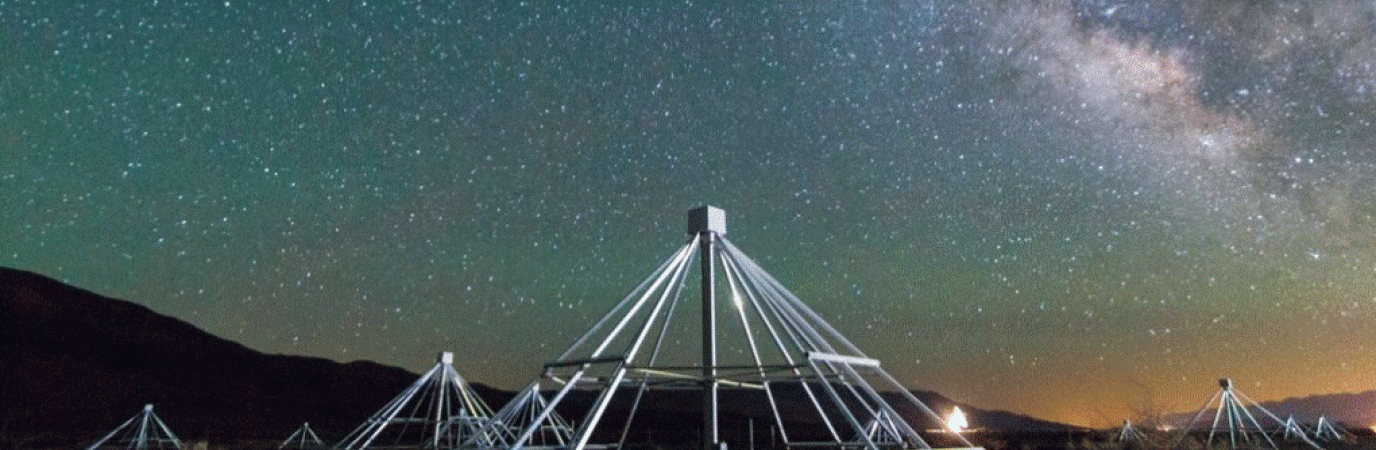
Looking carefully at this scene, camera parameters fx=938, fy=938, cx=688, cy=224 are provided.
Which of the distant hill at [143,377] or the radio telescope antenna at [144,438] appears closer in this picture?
the radio telescope antenna at [144,438]

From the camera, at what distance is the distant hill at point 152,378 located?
73500 mm

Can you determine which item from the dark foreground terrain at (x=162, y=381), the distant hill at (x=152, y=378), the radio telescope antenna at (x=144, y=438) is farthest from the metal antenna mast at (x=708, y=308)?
the distant hill at (x=152, y=378)

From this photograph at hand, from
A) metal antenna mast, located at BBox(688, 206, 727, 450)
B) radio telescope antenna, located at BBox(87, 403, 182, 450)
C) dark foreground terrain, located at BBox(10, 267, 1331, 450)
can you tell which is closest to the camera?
metal antenna mast, located at BBox(688, 206, 727, 450)

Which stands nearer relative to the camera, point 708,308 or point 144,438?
point 708,308

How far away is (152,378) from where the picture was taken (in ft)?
281

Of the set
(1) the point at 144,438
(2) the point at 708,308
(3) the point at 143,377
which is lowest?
(1) the point at 144,438

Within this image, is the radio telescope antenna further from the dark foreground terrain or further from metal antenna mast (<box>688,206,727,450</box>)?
metal antenna mast (<box>688,206,727,450</box>)

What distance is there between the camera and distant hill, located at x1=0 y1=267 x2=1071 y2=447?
241 feet

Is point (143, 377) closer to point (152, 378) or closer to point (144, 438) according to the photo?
point (152, 378)

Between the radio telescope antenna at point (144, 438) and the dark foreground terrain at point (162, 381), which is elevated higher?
the dark foreground terrain at point (162, 381)

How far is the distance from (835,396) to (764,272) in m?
3.15

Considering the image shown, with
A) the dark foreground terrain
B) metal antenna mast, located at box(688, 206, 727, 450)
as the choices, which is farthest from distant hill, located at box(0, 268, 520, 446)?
metal antenna mast, located at box(688, 206, 727, 450)

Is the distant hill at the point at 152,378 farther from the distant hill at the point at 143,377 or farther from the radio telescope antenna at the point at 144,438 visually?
the radio telescope antenna at the point at 144,438

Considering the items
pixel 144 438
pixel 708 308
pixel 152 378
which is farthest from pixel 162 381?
pixel 708 308
